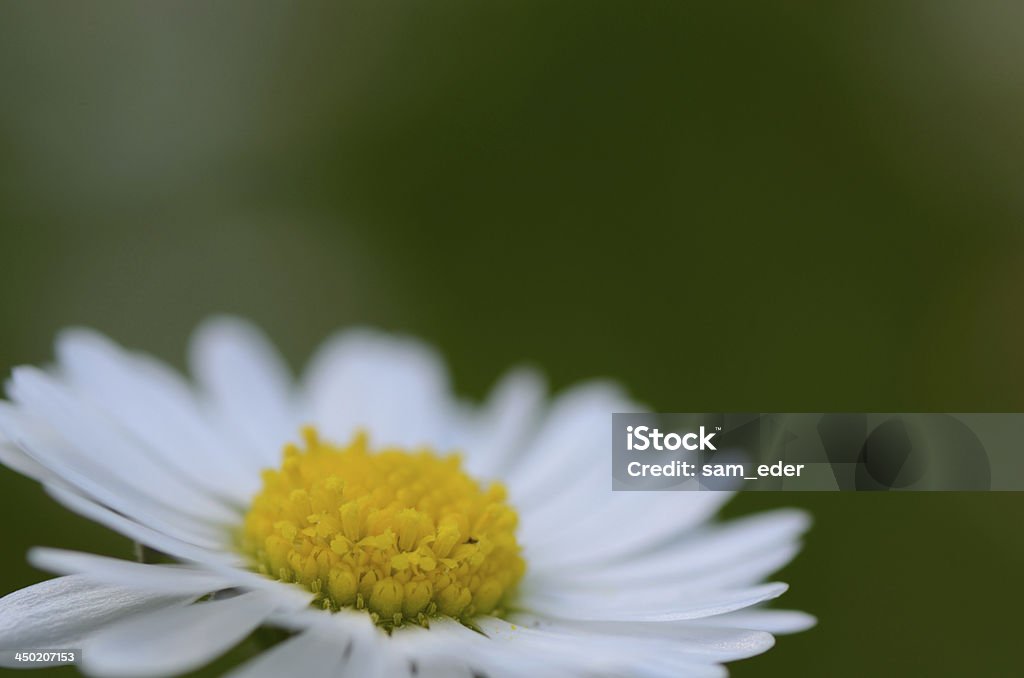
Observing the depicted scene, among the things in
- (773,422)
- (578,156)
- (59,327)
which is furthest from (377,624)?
(578,156)

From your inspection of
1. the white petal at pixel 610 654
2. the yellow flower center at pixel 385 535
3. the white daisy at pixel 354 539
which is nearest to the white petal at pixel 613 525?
the white daisy at pixel 354 539

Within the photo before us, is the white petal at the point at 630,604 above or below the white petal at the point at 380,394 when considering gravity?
below

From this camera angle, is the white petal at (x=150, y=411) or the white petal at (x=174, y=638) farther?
the white petal at (x=150, y=411)

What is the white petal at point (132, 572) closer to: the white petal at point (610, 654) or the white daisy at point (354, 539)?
the white daisy at point (354, 539)

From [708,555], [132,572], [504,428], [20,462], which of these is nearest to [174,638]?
[132,572]

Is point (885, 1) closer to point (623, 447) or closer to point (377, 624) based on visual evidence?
point (623, 447)

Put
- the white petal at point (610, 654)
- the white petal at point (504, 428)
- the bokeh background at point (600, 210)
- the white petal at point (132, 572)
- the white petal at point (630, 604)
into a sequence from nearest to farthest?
the white petal at point (132, 572) → the white petal at point (610, 654) → the white petal at point (630, 604) → the white petal at point (504, 428) → the bokeh background at point (600, 210)

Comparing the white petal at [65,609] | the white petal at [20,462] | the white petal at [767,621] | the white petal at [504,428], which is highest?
the white petal at [504,428]
